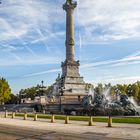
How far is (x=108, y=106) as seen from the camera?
50.3 meters

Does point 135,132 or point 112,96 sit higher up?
point 112,96

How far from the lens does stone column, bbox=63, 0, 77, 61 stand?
8238cm

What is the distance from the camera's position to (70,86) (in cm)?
8125

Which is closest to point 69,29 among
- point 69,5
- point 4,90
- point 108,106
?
point 69,5

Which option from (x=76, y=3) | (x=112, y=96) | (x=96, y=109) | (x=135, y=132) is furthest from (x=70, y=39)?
(x=135, y=132)

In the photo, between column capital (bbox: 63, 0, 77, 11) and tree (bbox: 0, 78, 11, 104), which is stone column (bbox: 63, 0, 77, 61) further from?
tree (bbox: 0, 78, 11, 104)

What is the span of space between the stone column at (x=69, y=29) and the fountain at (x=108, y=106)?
2807 centimetres

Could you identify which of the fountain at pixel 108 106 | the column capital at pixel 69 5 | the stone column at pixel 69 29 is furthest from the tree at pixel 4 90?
the fountain at pixel 108 106

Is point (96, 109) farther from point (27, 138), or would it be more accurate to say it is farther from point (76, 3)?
point (76, 3)

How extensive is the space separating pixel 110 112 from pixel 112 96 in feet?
32.3

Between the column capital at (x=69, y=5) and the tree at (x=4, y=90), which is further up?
the column capital at (x=69, y=5)

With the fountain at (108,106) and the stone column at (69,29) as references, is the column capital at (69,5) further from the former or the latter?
the fountain at (108,106)

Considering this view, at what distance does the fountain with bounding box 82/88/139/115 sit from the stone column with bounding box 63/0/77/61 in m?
28.1

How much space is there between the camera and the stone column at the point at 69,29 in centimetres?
8238
